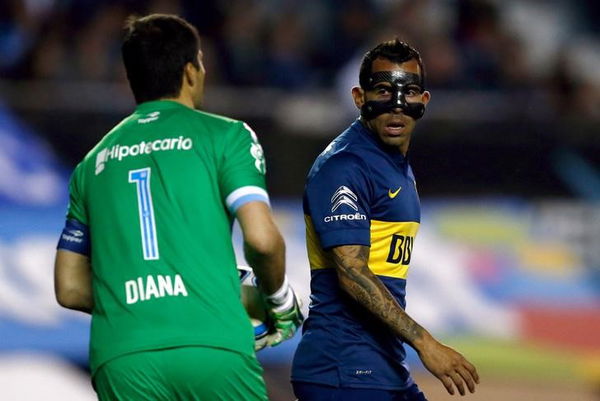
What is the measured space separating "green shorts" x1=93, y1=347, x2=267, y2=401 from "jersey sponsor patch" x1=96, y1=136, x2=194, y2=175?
0.76 metres

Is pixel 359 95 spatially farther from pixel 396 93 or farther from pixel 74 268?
pixel 74 268

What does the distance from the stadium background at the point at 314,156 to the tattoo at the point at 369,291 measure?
16.5 feet

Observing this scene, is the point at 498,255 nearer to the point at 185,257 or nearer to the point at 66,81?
the point at 66,81

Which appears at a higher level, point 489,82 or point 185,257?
point 489,82

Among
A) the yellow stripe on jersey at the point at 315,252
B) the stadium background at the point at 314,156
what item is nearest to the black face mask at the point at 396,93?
the yellow stripe on jersey at the point at 315,252

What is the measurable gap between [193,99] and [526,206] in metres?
7.36

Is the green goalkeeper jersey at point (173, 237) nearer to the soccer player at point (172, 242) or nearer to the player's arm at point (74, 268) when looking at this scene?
the soccer player at point (172, 242)

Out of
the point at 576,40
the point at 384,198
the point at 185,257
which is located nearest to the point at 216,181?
the point at 185,257

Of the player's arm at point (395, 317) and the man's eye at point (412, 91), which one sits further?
the man's eye at point (412, 91)

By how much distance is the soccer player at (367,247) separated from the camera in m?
5.32

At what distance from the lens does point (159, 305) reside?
191 inches

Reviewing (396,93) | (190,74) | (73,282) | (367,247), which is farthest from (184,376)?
(396,93)

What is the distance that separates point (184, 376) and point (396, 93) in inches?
64.3

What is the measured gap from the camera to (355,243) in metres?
5.32
